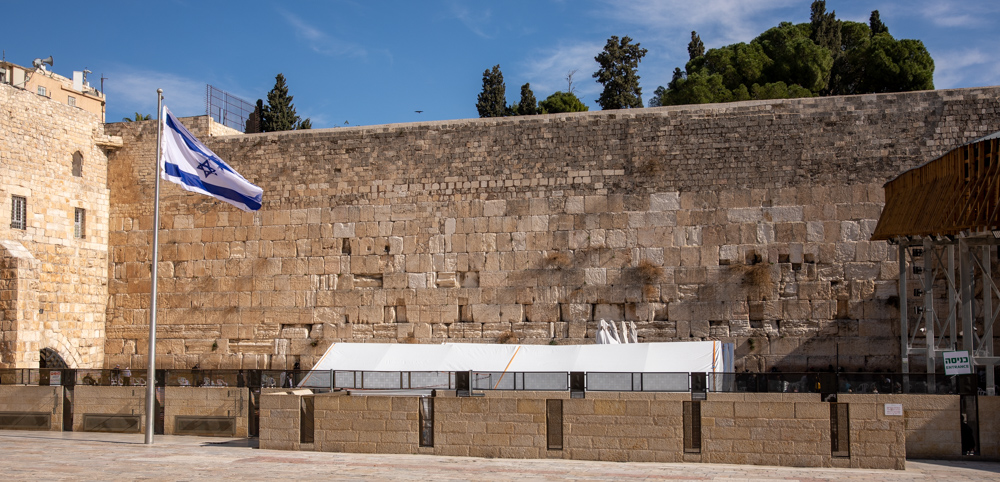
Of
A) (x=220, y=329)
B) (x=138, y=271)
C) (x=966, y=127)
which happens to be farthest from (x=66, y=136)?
(x=966, y=127)

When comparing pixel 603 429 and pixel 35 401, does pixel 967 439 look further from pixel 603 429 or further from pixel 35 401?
pixel 35 401

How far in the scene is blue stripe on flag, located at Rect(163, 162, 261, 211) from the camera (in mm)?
12602

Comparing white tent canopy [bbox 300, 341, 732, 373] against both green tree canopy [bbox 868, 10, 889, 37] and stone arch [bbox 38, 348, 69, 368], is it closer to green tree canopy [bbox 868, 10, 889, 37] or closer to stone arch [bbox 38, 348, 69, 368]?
stone arch [bbox 38, 348, 69, 368]

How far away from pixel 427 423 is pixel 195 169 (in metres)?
5.19

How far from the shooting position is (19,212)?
1728cm

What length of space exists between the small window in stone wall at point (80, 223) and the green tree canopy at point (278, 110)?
1276 centimetres

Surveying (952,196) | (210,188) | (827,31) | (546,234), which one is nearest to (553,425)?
(210,188)

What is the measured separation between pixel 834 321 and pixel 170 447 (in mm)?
10811

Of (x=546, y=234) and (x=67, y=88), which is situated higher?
(x=67, y=88)

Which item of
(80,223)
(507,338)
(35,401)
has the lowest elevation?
(35,401)

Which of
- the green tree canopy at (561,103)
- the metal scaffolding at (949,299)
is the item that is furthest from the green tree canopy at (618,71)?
the metal scaffolding at (949,299)

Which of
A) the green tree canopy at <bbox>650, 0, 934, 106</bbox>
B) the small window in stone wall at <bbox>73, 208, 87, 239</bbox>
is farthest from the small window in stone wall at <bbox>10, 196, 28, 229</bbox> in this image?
the green tree canopy at <bbox>650, 0, 934, 106</bbox>

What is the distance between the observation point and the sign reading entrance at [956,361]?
12.3m

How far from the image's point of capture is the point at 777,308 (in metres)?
15.9
